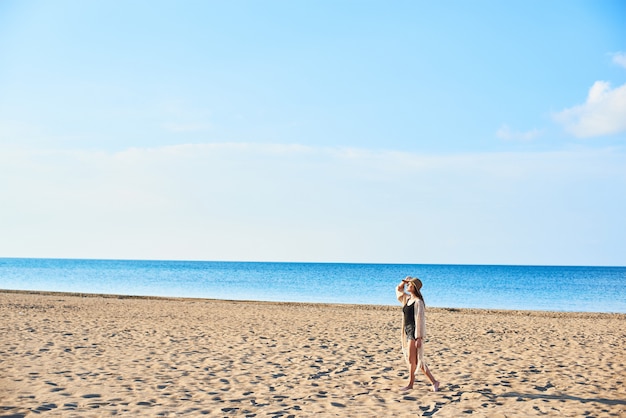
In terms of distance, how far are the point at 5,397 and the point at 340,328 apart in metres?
10.1

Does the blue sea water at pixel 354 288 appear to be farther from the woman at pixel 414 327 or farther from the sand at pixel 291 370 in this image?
the woman at pixel 414 327

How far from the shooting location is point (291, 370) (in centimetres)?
978

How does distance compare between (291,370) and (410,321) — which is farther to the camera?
(291,370)

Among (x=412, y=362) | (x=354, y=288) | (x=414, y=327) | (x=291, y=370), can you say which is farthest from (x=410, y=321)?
(x=354, y=288)

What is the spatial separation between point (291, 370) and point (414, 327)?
263 cm

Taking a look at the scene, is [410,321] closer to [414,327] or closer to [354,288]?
[414,327]

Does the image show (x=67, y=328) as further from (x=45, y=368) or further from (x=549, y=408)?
(x=549, y=408)

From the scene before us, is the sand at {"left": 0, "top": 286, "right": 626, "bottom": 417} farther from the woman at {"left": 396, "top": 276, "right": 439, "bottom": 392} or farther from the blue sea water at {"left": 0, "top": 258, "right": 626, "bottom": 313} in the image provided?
the blue sea water at {"left": 0, "top": 258, "right": 626, "bottom": 313}

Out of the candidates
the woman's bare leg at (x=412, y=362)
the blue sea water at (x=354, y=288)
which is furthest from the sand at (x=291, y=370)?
the blue sea water at (x=354, y=288)

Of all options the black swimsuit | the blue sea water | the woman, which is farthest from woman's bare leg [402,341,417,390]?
the blue sea water

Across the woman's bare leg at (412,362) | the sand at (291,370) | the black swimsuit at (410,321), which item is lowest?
the sand at (291,370)

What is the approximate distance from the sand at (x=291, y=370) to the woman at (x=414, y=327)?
37 centimetres

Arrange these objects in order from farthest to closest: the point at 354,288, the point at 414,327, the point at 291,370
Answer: the point at 354,288, the point at 291,370, the point at 414,327

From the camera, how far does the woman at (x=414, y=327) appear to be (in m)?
8.09
